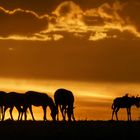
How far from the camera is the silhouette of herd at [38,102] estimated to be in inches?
2052

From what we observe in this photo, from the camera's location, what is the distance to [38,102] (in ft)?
178

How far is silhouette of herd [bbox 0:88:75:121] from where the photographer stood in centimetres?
5212
